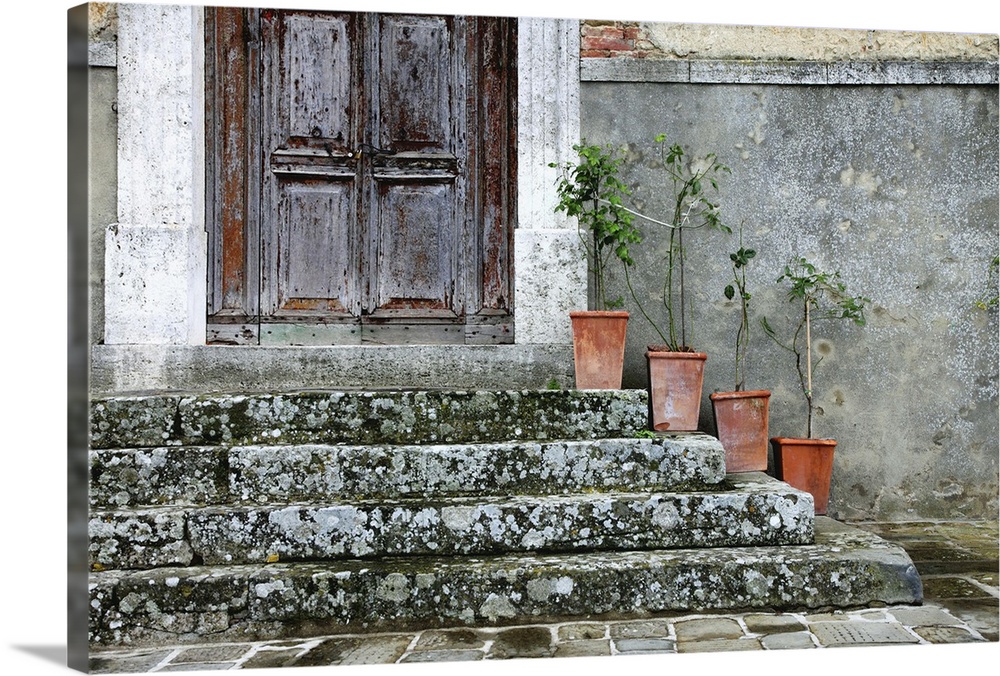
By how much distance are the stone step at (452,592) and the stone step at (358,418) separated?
0.57 m

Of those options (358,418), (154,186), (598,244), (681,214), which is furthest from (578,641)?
(154,186)

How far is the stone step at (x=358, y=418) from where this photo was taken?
11.5 ft

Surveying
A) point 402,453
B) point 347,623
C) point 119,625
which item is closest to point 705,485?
point 402,453

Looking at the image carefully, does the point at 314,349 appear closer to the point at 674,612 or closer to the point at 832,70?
the point at 674,612

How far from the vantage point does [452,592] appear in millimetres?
3039

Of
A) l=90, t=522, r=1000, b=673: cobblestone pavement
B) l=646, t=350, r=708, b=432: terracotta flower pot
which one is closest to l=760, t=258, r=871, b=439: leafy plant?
l=646, t=350, r=708, b=432: terracotta flower pot

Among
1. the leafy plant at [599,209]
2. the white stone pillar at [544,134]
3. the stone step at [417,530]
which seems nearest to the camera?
the stone step at [417,530]

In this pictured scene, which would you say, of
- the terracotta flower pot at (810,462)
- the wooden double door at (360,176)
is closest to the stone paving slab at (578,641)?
the terracotta flower pot at (810,462)

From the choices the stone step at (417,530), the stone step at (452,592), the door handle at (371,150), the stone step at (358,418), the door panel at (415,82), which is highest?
the door panel at (415,82)

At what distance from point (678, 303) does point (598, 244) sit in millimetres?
574

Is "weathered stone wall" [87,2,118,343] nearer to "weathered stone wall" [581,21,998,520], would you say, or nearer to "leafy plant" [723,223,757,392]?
"weathered stone wall" [581,21,998,520]

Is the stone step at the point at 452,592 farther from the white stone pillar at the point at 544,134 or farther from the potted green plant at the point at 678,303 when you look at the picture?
the white stone pillar at the point at 544,134

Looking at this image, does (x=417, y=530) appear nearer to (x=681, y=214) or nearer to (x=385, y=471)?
(x=385, y=471)

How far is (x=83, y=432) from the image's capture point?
8.73ft
